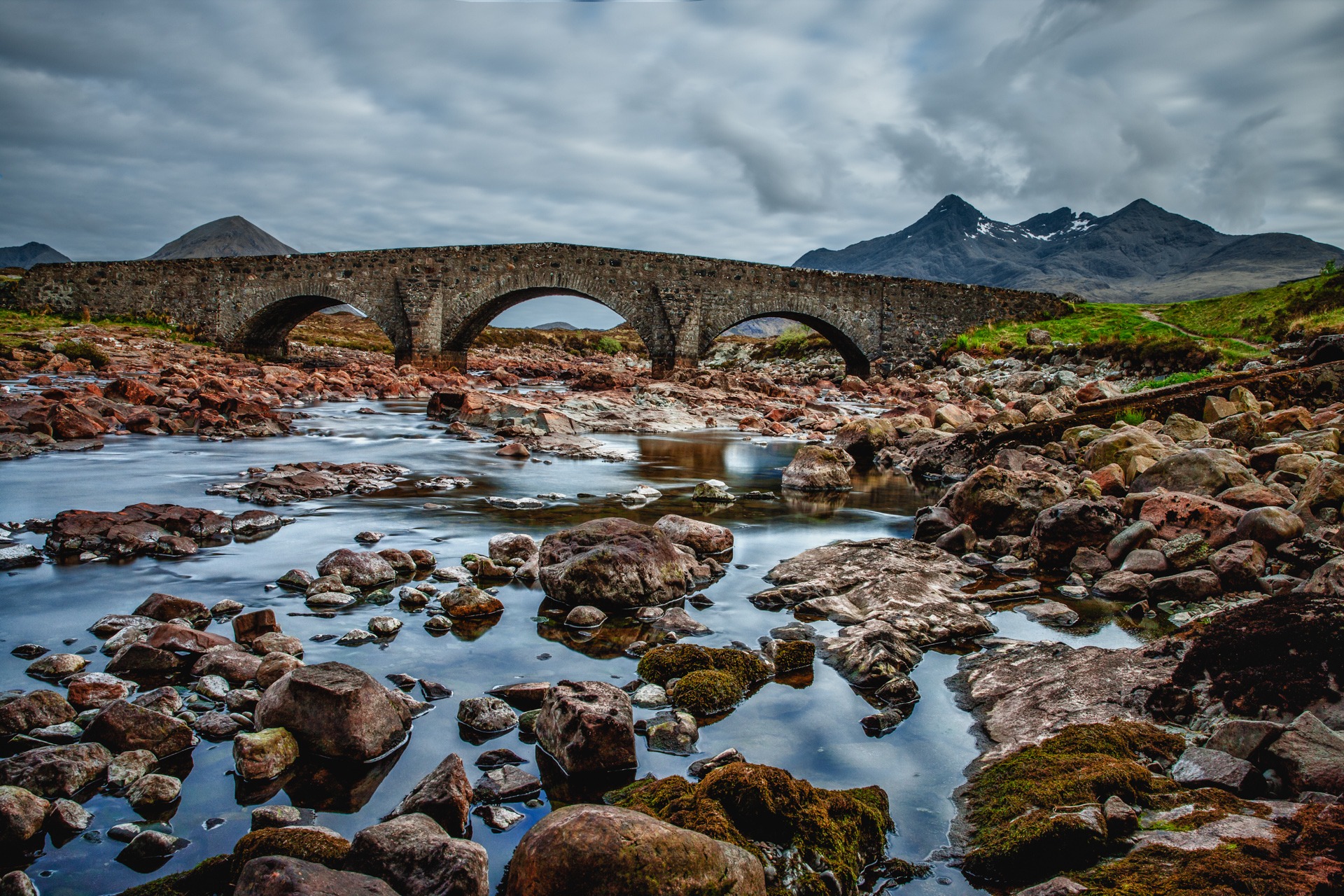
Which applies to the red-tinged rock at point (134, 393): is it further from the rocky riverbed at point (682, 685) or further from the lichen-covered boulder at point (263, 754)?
the lichen-covered boulder at point (263, 754)

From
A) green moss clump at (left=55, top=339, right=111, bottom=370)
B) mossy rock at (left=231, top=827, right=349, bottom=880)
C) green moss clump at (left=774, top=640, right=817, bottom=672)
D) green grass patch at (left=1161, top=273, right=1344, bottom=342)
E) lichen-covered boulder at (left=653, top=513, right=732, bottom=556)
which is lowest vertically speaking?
green moss clump at (left=774, top=640, right=817, bottom=672)

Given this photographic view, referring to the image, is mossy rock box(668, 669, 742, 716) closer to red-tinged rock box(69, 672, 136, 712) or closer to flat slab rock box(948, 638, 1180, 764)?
flat slab rock box(948, 638, 1180, 764)

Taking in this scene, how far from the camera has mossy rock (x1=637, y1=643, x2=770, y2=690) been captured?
367 centimetres

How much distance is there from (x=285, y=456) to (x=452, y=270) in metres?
17.5

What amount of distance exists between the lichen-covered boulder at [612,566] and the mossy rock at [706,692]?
1.18 m

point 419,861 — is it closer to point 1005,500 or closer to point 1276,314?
point 1005,500

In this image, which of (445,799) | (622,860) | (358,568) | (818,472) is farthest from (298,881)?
(818,472)

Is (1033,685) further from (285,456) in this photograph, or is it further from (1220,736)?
(285,456)

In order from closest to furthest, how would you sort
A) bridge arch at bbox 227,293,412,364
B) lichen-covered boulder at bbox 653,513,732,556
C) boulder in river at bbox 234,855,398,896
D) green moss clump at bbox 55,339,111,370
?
boulder in river at bbox 234,855,398,896 → lichen-covered boulder at bbox 653,513,732,556 → green moss clump at bbox 55,339,111,370 → bridge arch at bbox 227,293,412,364

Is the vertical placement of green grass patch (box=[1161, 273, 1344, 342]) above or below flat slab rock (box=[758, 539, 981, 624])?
above

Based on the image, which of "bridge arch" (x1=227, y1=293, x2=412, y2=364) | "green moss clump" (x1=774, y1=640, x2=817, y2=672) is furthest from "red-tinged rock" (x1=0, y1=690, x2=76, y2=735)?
"bridge arch" (x1=227, y1=293, x2=412, y2=364)

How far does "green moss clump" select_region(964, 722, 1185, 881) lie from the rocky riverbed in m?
0.01

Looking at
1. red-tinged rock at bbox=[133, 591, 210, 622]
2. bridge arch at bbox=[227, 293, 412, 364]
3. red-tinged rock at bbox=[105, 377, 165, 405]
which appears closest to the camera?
red-tinged rock at bbox=[133, 591, 210, 622]

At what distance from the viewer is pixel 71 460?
9430 mm
